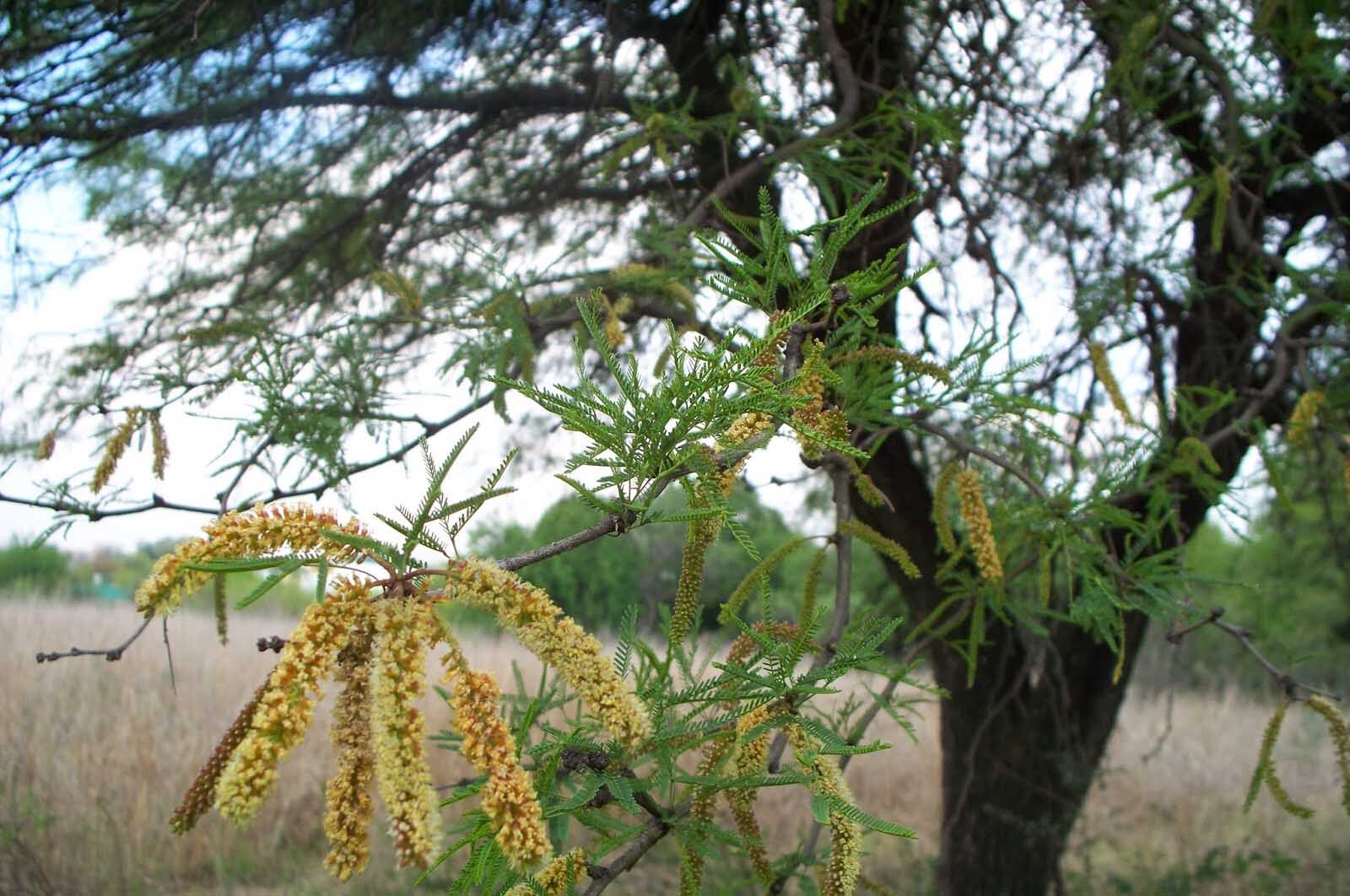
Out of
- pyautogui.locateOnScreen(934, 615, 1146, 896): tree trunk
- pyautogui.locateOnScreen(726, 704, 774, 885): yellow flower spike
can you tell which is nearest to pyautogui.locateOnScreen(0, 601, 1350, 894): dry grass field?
pyautogui.locateOnScreen(934, 615, 1146, 896): tree trunk

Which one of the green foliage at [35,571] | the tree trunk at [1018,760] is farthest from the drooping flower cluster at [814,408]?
the tree trunk at [1018,760]

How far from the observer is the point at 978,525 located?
5.09ft

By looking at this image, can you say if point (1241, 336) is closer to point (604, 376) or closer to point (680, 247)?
point (604, 376)

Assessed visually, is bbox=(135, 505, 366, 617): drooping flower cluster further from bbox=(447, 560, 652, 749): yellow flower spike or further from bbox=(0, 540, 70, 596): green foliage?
bbox=(0, 540, 70, 596): green foliage

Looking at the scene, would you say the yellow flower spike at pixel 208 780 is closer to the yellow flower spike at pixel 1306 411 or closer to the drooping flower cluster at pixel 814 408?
the drooping flower cluster at pixel 814 408

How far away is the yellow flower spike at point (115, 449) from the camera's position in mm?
1731

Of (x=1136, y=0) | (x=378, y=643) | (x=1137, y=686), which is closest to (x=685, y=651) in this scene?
(x=378, y=643)

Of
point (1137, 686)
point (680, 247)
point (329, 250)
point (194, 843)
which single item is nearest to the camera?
point (680, 247)

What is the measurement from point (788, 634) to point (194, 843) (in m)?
3.68

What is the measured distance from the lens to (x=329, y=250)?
146 inches

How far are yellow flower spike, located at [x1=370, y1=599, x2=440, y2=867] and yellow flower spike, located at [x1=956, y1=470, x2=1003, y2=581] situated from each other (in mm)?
1068

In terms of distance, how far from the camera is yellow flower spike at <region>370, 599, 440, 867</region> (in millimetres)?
661

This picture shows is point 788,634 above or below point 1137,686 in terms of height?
above

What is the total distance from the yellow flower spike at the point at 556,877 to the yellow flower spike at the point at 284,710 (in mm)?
443
